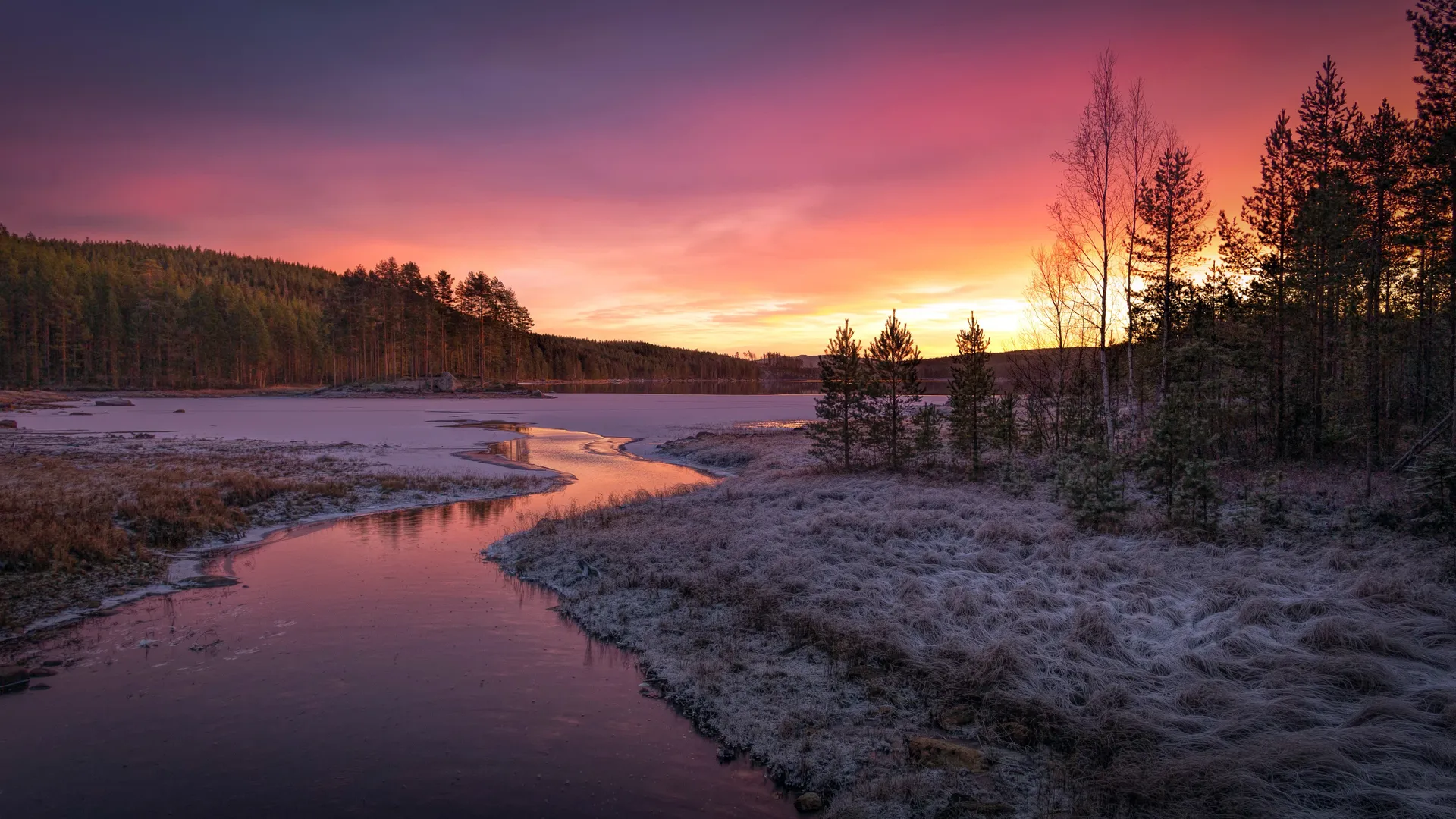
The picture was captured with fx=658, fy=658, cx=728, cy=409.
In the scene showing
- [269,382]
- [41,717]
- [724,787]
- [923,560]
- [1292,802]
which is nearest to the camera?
[1292,802]

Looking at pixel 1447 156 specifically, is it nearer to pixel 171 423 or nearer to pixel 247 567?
pixel 247 567

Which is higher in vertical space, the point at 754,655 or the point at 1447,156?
the point at 1447,156

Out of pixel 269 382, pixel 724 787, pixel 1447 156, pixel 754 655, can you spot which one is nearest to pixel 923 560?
pixel 754 655

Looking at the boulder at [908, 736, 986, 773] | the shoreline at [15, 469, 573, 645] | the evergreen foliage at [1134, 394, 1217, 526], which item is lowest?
the shoreline at [15, 469, 573, 645]

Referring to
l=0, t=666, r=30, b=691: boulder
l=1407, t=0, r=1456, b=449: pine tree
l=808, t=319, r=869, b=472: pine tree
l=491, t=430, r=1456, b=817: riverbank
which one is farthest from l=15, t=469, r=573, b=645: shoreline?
l=1407, t=0, r=1456, b=449: pine tree

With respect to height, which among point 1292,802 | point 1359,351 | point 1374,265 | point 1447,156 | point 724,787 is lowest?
point 724,787

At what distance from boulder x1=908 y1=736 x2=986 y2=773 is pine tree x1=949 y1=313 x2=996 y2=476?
54.1ft

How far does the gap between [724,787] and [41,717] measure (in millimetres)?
7736

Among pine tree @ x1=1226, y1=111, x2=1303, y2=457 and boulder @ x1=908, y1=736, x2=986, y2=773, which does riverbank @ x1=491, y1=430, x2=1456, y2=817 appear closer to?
boulder @ x1=908, y1=736, x2=986, y2=773

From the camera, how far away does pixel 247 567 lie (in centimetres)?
1394

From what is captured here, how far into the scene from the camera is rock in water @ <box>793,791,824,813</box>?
19.7 ft

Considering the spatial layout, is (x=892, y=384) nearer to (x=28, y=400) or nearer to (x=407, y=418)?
(x=407, y=418)

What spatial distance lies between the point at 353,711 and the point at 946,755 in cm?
663

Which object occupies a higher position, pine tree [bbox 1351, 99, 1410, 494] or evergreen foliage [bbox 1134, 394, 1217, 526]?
pine tree [bbox 1351, 99, 1410, 494]
